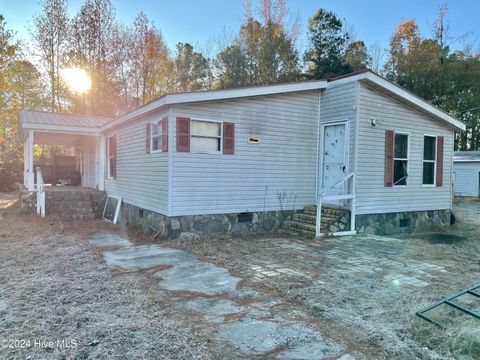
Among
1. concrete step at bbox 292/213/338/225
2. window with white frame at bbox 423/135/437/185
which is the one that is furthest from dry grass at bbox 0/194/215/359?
window with white frame at bbox 423/135/437/185

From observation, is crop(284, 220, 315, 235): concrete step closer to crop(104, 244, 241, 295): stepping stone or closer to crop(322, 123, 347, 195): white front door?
crop(322, 123, 347, 195): white front door

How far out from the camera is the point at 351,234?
8.00 metres

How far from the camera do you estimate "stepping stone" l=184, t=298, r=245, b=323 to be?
3279mm

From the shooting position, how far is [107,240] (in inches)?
289

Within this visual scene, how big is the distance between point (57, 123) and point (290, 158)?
7361 mm

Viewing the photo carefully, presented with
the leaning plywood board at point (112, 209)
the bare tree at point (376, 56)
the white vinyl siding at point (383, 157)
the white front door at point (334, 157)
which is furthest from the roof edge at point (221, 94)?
the bare tree at point (376, 56)

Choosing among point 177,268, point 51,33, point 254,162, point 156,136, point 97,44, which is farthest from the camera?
point 97,44

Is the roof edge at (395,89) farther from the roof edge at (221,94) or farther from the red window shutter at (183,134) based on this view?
the red window shutter at (183,134)

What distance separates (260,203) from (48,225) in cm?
515

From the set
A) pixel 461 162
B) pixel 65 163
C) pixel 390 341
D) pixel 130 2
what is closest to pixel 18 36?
pixel 130 2

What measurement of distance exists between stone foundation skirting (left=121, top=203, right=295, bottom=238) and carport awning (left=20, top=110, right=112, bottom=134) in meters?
3.94

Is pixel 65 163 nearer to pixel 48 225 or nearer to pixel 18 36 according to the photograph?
pixel 48 225

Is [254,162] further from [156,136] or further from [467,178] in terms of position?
[467,178]

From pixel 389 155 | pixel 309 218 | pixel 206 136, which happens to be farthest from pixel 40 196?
pixel 389 155
